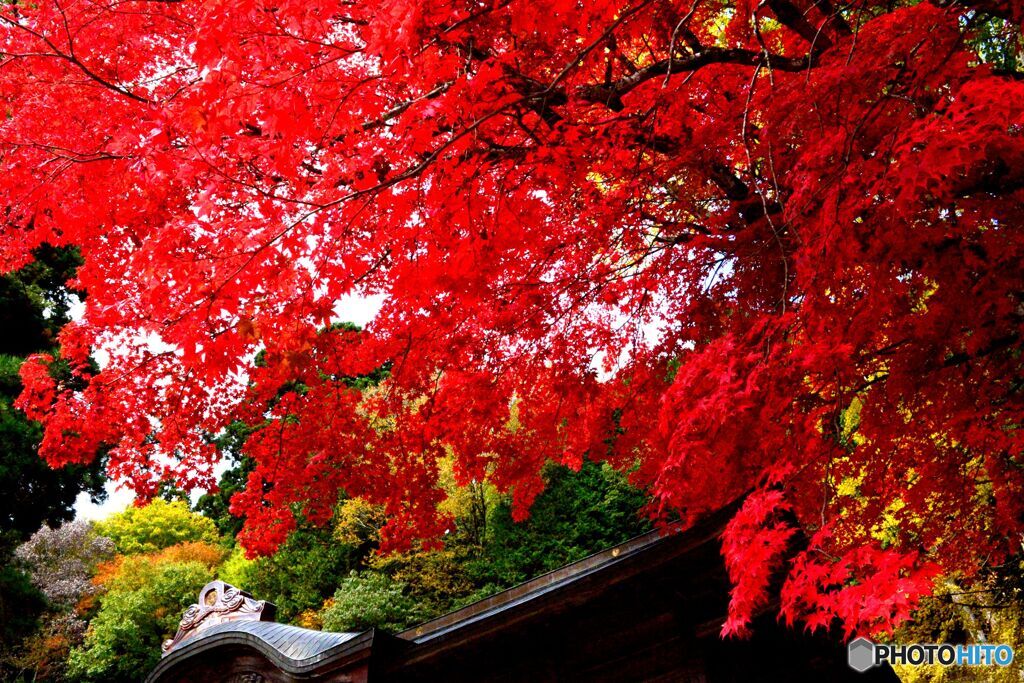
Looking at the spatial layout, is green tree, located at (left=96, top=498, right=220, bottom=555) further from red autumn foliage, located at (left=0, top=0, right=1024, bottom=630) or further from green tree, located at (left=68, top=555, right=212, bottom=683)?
red autumn foliage, located at (left=0, top=0, right=1024, bottom=630)

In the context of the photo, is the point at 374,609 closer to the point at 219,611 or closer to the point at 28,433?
the point at 28,433

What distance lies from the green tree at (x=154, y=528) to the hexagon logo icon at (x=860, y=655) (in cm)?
2804

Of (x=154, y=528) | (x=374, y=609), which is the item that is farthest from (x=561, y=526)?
(x=154, y=528)

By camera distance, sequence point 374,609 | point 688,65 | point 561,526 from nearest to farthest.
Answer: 1. point 688,65
2. point 374,609
3. point 561,526

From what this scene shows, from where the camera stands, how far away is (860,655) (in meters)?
6.79

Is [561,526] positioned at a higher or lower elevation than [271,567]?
lower

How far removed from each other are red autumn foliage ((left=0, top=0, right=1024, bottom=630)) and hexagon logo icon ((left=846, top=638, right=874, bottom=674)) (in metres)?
0.58

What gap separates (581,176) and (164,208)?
217 inches

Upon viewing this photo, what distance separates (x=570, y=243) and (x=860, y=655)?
5057 mm

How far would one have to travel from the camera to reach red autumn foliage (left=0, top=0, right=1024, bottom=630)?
5508 millimetres

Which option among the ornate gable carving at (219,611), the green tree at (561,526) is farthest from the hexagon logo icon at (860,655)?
the green tree at (561,526)

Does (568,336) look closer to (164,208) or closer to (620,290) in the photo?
(620,290)

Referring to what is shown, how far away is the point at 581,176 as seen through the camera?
309 inches

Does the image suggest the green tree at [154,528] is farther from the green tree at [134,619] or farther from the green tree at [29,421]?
the green tree at [29,421]
